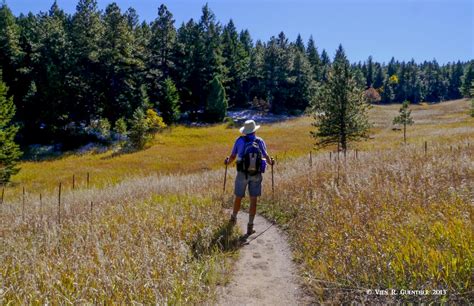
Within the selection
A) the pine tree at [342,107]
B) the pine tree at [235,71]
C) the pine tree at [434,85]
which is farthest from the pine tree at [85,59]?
the pine tree at [434,85]

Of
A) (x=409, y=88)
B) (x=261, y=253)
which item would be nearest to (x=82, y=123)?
(x=261, y=253)

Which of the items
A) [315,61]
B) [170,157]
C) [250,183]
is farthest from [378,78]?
[250,183]

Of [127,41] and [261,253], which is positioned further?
[127,41]

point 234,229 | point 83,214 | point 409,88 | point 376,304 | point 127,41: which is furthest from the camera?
point 409,88

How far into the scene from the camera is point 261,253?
5527 mm

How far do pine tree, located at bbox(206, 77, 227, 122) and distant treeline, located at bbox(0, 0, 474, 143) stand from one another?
2.95 metres

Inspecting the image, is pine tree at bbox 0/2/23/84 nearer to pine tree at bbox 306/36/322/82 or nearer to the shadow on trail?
the shadow on trail

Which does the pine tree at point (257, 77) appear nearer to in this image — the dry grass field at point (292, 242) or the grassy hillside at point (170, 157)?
the grassy hillside at point (170, 157)

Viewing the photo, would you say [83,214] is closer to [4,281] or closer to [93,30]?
[4,281]

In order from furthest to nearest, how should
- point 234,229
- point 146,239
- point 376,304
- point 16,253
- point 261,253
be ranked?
point 234,229 < point 261,253 < point 146,239 < point 16,253 < point 376,304

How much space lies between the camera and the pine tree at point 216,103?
169 feet

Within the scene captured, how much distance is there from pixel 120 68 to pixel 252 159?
43.1m

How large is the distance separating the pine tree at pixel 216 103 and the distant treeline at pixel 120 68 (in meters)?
2.95

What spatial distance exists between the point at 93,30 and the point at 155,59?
490 inches
